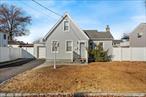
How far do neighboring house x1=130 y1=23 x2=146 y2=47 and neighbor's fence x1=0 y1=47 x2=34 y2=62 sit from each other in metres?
18.7

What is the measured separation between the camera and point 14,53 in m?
49.3

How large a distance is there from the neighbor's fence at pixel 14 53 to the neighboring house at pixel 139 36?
1868 centimetres

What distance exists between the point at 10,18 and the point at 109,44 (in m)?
42.6

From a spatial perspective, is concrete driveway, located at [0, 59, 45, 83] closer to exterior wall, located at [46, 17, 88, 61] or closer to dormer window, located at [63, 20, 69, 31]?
exterior wall, located at [46, 17, 88, 61]

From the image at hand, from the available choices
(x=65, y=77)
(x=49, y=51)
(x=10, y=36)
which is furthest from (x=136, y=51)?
(x=10, y=36)

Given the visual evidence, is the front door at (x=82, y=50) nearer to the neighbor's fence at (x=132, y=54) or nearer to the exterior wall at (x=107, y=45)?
the exterior wall at (x=107, y=45)

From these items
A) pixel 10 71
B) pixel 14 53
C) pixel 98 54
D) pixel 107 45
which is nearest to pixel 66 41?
pixel 98 54

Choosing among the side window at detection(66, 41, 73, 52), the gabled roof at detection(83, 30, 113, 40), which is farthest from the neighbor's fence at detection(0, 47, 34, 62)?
the gabled roof at detection(83, 30, 113, 40)

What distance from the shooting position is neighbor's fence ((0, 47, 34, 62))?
133ft

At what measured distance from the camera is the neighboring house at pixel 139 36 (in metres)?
54.9

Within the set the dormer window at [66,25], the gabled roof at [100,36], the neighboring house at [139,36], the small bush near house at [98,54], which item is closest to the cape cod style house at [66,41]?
the dormer window at [66,25]

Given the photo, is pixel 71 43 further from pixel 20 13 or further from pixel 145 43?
pixel 20 13

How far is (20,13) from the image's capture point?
80.1 meters

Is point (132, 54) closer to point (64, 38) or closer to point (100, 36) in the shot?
point (100, 36)
